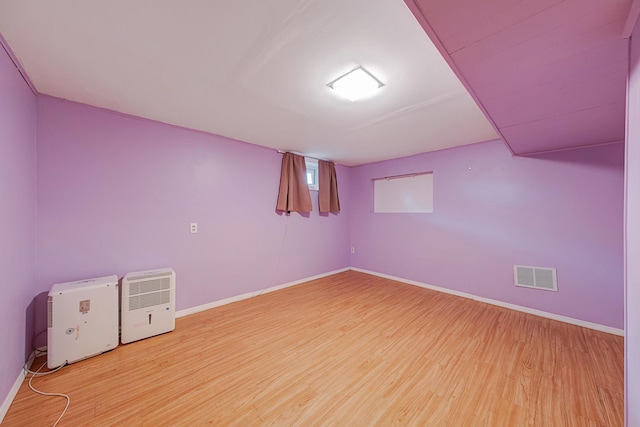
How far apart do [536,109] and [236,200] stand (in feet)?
10.4

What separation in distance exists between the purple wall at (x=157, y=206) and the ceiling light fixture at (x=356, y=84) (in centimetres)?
187

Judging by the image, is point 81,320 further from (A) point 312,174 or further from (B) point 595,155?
(B) point 595,155

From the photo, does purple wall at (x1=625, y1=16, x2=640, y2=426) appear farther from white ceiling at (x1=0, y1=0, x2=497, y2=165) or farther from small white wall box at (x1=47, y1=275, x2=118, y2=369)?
small white wall box at (x1=47, y1=275, x2=118, y2=369)

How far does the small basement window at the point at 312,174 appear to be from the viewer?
4113 mm

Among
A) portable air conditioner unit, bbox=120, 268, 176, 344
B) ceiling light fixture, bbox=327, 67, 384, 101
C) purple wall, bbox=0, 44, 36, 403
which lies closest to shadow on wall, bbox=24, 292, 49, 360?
purple wall, bbox=0, 44, 36, 403

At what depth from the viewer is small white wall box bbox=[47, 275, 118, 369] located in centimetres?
166

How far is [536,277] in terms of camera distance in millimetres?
2641

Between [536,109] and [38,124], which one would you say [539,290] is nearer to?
[536,109]

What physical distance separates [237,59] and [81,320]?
2337 mm

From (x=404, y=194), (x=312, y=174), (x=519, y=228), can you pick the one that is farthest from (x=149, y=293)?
(x=519, y=228)

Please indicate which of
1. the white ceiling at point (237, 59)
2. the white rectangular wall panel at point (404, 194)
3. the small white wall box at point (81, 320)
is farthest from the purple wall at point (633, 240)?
the small white wall box at point (81, 320)

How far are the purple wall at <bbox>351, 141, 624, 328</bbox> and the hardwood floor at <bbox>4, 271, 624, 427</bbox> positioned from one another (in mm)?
453

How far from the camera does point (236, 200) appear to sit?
3076 millimetres

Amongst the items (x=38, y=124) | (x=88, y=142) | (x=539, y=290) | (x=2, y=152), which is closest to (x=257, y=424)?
(x=2, y=152)
